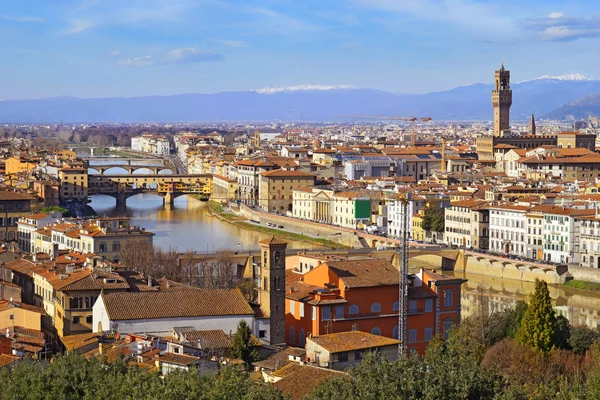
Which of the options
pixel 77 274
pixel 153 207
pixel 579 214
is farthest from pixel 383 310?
pixel 153 207

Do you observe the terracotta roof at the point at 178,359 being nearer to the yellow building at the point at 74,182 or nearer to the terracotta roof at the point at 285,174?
the terracotta roof at the point at 285,174

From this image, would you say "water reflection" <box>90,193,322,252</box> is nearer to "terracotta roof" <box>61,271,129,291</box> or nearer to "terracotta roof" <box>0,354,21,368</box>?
"terracotta roof" <box>61,271,129,291</box>

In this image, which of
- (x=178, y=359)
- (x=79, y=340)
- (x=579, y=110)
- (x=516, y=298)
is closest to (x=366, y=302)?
(x=79, y=340)

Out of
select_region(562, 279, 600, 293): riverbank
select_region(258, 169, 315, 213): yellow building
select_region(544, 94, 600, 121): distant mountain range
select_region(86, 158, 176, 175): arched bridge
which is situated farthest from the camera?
select_region(544, 94, 600, 121): distant mountain range

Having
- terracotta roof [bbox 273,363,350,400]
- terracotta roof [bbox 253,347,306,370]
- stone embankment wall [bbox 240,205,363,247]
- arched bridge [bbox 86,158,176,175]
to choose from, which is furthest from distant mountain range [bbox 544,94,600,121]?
terracotta roof [bbox 273,363,350,400]

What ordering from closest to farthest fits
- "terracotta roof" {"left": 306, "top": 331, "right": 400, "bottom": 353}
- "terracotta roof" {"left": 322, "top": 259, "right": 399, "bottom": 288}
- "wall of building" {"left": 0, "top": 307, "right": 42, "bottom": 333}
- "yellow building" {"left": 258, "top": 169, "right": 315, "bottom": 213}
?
1. "terracotta roof" {"left": 306, "top": 331, "right": 400, "bottom": 353}
2. "wall of building" {"left": 0, "top": 307, "right": 42, "bottom": 333}
3. "terracotta roof" {"left": 322, "top": 259, "right": 399, "bottom": 288}
4. "yellow building" {"left": 258, "top": 169, "right": 315, "bottom": 213}

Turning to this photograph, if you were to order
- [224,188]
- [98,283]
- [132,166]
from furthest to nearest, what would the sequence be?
[132,166]
[224,188]
[98,283]

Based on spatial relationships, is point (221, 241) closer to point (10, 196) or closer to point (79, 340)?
point (10, 196)
